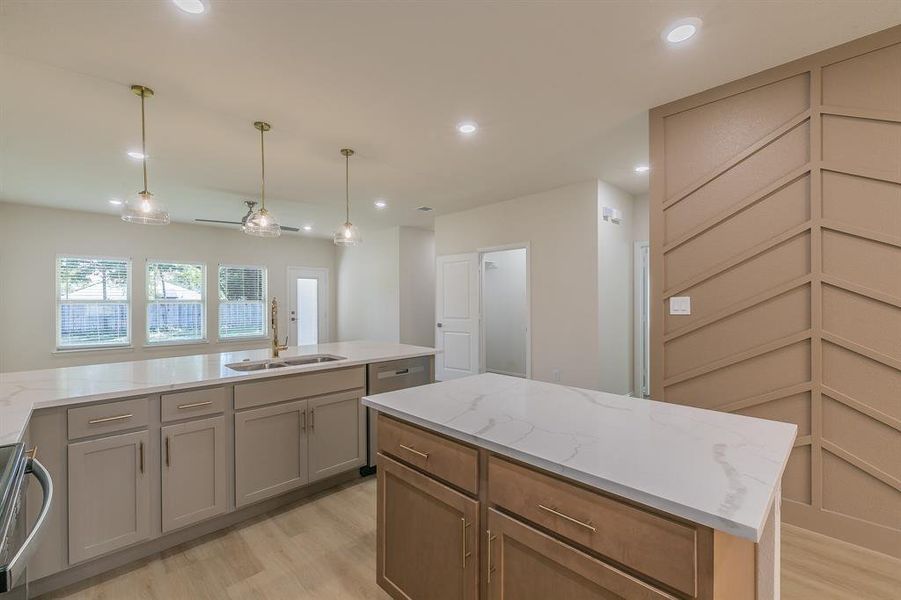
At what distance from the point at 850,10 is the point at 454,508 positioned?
2783mm

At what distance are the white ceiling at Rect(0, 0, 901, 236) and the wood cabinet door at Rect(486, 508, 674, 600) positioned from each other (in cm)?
210

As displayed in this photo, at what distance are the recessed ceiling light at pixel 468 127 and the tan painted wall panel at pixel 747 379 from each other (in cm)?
234

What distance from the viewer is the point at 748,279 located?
2.35m

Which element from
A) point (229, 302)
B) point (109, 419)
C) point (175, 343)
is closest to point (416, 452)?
point (109, 419)

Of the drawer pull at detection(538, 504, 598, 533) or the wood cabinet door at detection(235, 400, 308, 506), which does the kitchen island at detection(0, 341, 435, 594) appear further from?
the drawer pull at detection(538, 504, 598, 533)

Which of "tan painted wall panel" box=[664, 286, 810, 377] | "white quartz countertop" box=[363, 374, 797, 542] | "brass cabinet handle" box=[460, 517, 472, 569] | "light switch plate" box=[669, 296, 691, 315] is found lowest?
"brass cabinet handle" box=[460, 517, 472, 569]

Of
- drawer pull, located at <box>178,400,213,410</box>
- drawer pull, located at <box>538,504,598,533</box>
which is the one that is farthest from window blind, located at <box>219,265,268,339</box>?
drawer pull, located at <box>538,504,598,533</box>

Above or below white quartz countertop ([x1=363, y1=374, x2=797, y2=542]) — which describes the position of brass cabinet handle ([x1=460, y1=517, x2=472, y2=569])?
below

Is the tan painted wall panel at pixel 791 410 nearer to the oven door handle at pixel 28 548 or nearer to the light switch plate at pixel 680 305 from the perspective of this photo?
the light switch plate at pixel 680 305

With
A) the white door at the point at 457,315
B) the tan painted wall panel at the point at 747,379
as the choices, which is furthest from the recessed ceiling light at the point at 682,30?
the white door at the point at 457,315

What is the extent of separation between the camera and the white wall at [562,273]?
168 inches

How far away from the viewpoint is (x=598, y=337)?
164 inches

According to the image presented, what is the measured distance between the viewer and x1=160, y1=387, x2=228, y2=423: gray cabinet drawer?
6.88 ft

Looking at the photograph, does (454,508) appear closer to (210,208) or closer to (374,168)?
(374,168)
